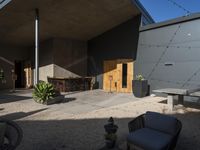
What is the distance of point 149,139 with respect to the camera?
3.15 meters

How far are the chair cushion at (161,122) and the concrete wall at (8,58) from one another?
440 inches

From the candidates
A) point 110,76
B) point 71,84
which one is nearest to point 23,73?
point 71,84

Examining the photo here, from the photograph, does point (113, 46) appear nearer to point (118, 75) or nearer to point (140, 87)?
point (118, 75)

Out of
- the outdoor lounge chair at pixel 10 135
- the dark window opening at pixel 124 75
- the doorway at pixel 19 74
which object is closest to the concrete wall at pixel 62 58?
the doorway at pixel 19 74

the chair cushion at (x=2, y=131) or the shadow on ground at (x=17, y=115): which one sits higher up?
the chair cushion at (x=2, y=131)

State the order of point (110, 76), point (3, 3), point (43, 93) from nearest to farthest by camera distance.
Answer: point (43, 93) < point (3, 3) < point (110, 76)

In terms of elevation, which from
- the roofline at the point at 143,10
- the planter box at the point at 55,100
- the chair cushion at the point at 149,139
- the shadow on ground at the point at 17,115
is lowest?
the shadow on ground at the point at 17,115

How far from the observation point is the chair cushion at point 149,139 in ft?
9.77

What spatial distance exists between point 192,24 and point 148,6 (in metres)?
3.08

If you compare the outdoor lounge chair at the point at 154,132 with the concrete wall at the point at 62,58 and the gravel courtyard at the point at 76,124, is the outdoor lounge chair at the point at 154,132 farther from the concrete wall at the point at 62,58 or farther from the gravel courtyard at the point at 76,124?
the concrete wall at the point at 62,58

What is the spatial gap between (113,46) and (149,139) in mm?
9184

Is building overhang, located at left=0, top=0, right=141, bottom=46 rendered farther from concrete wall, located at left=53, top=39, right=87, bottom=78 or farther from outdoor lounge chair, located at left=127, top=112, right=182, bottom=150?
outdoor lounge chair, located at left=127, top=112, right=182, bottom=150

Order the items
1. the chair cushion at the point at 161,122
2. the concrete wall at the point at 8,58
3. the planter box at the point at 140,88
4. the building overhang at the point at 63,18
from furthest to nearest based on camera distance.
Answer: the concrete wall at the point at 8,58 → the planter box at the point at 140,88 → the building overhang at the point at 63,18 → the chair cushion at the point at 161,122

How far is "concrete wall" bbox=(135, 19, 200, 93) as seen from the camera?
8.47 meters
